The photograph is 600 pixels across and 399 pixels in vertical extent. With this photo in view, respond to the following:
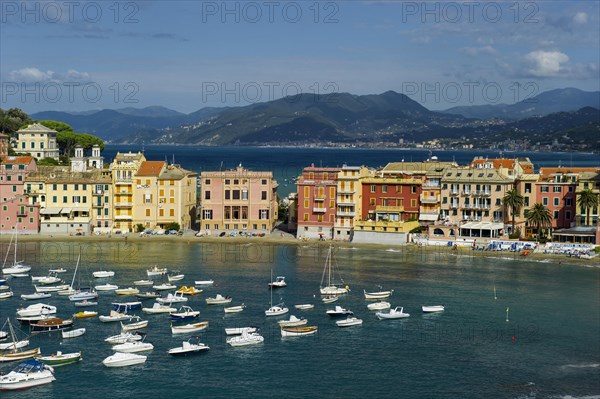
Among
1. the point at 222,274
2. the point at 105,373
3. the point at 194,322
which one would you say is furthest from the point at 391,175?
the point at 105,373

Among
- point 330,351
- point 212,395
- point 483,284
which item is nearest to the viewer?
point 212,395

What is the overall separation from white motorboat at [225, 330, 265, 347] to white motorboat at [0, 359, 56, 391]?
975 centimetres

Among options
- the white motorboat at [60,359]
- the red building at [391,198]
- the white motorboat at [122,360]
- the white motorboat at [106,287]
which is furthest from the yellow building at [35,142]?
the white motorboat at [122,360]

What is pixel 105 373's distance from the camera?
1592 inches

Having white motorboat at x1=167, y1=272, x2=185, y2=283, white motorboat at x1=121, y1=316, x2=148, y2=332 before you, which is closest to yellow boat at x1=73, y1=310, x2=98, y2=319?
white motorboat at x1=121, y1=316, x2=148, y2=332

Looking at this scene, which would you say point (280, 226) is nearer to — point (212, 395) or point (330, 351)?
point (330, 351)

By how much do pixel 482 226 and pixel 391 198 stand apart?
9.68 metres

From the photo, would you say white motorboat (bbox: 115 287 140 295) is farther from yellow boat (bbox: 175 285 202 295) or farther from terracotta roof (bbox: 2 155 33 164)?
terracotta roof (bbox: 2 155 33 164)

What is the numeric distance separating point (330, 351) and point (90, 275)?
25.9 meters

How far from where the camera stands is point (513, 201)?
77.8 m

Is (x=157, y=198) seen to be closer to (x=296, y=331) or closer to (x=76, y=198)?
(x=76, y=198)

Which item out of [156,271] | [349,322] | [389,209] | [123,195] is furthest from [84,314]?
[389,209]

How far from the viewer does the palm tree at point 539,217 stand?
77.3 m

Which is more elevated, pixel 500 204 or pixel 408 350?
pixel 500 204
